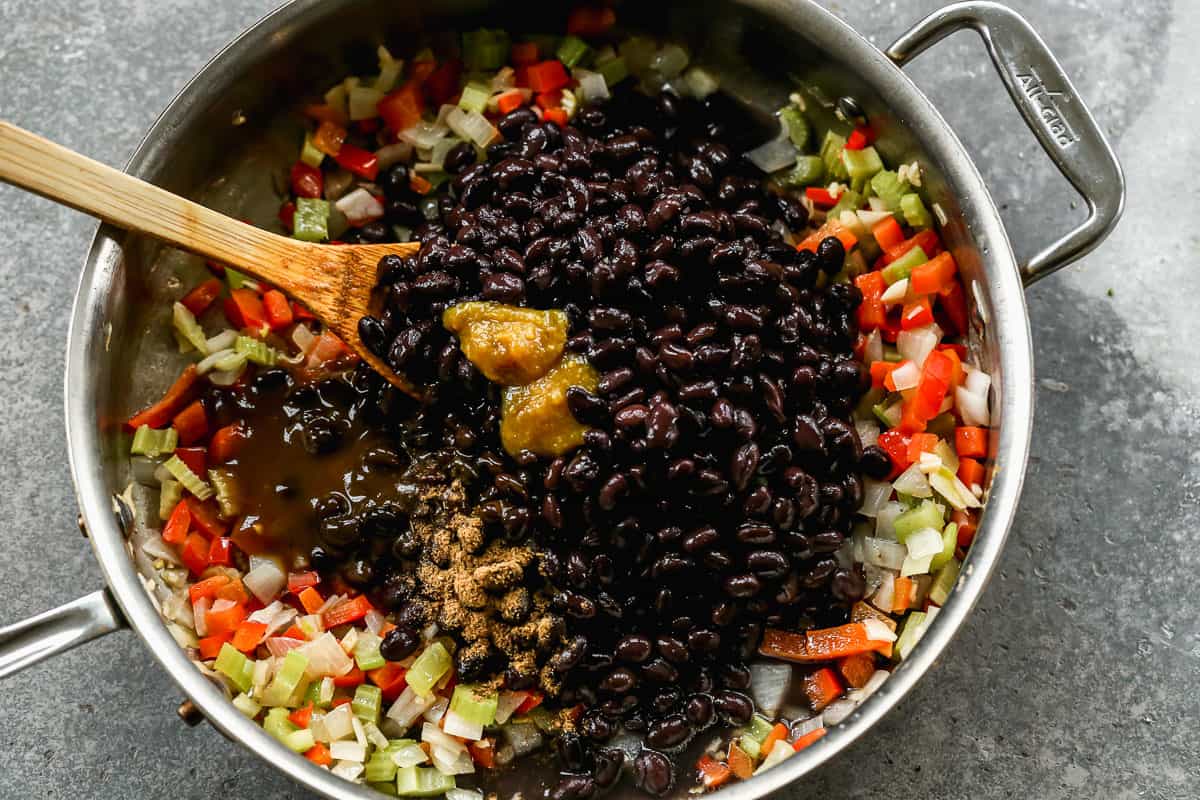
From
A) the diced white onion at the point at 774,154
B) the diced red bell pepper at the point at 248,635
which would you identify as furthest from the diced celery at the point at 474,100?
the diced red bell pepper at the point at 248,635

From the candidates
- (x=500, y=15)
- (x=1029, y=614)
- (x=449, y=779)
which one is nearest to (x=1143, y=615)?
(x=1029, y=614)

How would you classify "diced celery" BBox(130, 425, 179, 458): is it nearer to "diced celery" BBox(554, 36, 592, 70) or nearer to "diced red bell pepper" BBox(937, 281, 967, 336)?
"diced celery" BBox(554, 36, 592, 70)

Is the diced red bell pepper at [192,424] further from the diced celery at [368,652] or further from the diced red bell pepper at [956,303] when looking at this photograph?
the diced red bell pepper at [956,303]

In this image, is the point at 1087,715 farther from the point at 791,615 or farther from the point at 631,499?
the point at 631,499

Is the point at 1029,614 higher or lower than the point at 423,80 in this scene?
lower

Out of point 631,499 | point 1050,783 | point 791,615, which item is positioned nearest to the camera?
point 631,499

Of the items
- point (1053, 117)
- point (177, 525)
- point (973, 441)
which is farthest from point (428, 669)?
point (1053, 117)
